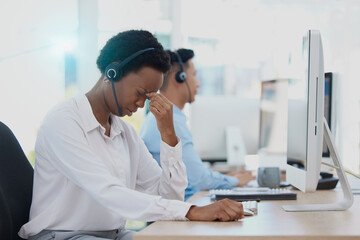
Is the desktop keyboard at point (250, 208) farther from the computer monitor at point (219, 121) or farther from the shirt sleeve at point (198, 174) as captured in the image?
the computer monitor at point (219, 121)

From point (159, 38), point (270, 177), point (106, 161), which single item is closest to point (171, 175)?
point (106, 161)

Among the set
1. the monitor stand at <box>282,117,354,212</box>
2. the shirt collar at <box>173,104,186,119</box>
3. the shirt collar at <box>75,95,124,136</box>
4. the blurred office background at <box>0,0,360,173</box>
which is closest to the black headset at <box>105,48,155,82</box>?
the shirt collar at <box>75,95,124,136</box>

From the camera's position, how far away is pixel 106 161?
165 cm

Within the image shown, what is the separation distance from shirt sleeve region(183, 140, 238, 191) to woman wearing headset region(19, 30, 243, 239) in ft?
1.74

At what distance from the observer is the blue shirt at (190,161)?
2.34m

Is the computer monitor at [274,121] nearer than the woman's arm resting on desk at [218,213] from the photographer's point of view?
No

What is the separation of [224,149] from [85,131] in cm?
187

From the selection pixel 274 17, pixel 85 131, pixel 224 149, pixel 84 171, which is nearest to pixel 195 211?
pixel 84 171

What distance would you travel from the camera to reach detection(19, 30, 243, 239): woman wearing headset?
54.6 inches

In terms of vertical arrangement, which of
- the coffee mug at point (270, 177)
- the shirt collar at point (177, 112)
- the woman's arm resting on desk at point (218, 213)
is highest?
the shirt collar at point (177, 112)

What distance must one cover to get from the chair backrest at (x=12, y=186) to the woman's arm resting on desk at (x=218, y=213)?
1.78ft

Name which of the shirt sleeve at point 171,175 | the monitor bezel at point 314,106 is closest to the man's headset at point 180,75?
the shirt sleeve at point 171,175

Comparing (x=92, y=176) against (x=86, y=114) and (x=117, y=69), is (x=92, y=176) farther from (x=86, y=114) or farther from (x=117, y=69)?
(x=117, y=69)

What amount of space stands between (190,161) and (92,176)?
981 millimetres
